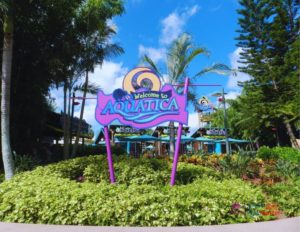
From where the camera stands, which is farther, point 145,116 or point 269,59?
point 269,59

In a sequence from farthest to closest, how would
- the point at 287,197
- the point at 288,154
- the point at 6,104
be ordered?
the point at 288,154 → the point at 6,104 → the point at 287,197

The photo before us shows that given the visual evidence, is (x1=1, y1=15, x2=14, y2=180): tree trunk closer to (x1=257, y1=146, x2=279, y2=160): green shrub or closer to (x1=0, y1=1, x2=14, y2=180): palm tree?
(x1=0, y1=1, x2=14, y2=180): palm tree

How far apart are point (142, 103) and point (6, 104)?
4.26 metres

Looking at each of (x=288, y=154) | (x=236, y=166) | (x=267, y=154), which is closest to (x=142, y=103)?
(x=236, y=166)

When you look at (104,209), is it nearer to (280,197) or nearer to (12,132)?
(280,197)

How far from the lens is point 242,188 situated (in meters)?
6.58

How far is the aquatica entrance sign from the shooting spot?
779 cm

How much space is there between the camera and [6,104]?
9688 mm

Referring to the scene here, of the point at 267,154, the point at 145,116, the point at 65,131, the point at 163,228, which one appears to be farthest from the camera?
the point at 267,154

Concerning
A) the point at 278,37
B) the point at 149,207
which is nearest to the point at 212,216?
the point at 149,207

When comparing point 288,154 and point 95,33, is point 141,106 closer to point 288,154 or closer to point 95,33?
point 95,33

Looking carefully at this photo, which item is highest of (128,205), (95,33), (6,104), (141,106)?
(95,33)

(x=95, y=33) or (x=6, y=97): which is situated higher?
(x=95, y=33)

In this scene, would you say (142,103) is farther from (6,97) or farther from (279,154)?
(279,154)
